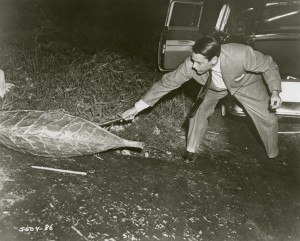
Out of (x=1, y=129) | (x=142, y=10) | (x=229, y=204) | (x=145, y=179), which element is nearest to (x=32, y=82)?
(x=1, y=129)

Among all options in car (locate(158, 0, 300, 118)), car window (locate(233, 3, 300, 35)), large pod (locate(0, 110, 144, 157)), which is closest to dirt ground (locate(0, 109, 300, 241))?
large pod (locate(0, 110, 144, 157))

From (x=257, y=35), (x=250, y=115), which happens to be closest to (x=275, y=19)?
(x=257, y=35)

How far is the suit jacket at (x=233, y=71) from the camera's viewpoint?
351 cm

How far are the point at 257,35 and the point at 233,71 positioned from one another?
155 cm

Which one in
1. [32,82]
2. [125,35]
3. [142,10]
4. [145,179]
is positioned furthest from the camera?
[142,10]

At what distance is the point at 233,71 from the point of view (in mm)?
3559

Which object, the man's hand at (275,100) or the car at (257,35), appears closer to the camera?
the man's hand at (275,100)

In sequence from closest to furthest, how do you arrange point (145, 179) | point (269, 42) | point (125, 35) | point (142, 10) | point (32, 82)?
point (145, 179)
point (269, 42)
point (32, 82)
point (125, 35)
point (142, 10)

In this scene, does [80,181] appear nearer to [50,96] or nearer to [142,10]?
[50,96]

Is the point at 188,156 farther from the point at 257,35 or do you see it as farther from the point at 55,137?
the point at 257,35

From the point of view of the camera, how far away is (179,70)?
3543 millimetres

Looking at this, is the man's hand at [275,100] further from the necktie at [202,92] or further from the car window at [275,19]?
the car window at [275,19]

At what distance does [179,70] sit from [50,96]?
244 centimetres

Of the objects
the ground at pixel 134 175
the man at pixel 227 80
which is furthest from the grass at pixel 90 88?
the man at pixel 227 80
